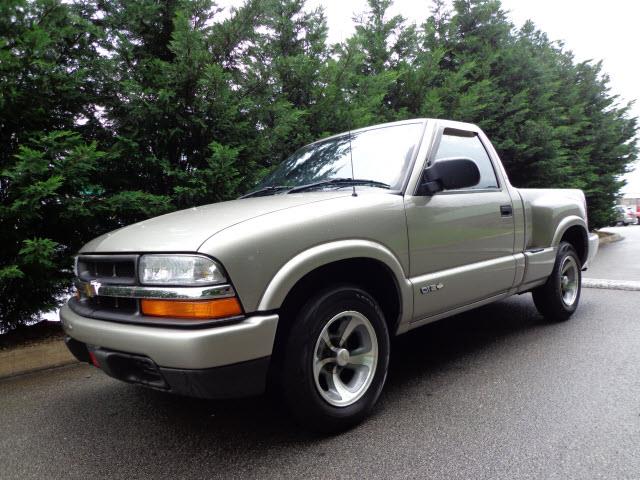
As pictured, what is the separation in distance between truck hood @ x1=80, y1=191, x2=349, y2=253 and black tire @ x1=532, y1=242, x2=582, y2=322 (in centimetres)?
259

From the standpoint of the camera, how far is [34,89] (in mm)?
3826

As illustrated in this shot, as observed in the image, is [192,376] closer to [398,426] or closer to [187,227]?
[187,227]

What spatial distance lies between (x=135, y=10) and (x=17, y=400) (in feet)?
11.9

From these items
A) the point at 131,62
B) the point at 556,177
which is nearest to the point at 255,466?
the point at 131,62

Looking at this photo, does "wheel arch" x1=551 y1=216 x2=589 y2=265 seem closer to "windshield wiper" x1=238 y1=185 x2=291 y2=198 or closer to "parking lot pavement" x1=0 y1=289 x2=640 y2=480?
"parking lot pavement" x1=0 y1=289 x2=640 y2=480

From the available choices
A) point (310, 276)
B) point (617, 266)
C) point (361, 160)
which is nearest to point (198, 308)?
point (310, 276)

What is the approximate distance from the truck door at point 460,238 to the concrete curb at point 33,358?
2.96 metres

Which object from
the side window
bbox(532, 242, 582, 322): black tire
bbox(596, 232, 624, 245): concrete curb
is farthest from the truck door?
bbox(596, 232, 624, 245): concrete curb

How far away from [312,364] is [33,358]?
107 inches

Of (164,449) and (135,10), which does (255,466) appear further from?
(135,10)

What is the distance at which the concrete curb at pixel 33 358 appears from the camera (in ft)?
11.8

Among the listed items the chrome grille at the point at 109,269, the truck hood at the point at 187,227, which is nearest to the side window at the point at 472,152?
the truck hood at the point at 187,227

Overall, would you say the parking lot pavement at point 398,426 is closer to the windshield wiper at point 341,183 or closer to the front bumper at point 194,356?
the front bumper at point 194,356

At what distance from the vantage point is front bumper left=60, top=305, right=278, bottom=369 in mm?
1938
